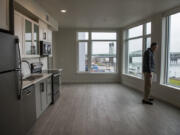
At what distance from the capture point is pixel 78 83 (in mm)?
7559

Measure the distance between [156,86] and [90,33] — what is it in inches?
164

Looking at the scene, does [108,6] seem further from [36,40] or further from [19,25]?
[19,25]

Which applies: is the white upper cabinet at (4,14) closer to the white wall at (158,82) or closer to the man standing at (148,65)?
the man standing at (148,65)

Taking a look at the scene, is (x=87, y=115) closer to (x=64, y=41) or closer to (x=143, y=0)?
(x=143, y=0)

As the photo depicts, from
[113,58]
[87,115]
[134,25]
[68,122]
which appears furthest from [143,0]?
[113,58]

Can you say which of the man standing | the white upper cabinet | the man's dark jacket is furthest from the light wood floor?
the white upper cabinet

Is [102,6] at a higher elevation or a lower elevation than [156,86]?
higher

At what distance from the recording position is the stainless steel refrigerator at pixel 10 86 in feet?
5.81

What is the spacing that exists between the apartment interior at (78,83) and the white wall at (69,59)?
0.16 feet

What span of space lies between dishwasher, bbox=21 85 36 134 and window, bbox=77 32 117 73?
16.4 ft

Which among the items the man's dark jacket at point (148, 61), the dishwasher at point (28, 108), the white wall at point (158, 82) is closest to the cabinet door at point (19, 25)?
the dishwasher at point (28, 108)

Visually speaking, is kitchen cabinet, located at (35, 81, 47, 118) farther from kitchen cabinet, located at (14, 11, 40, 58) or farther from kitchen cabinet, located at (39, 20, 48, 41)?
kitchen cabinet, located at (39, 20, 48, 41)

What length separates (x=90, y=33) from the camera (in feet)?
25.0

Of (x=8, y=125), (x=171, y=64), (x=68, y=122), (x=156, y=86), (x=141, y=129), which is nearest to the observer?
(x=8, y=125)
